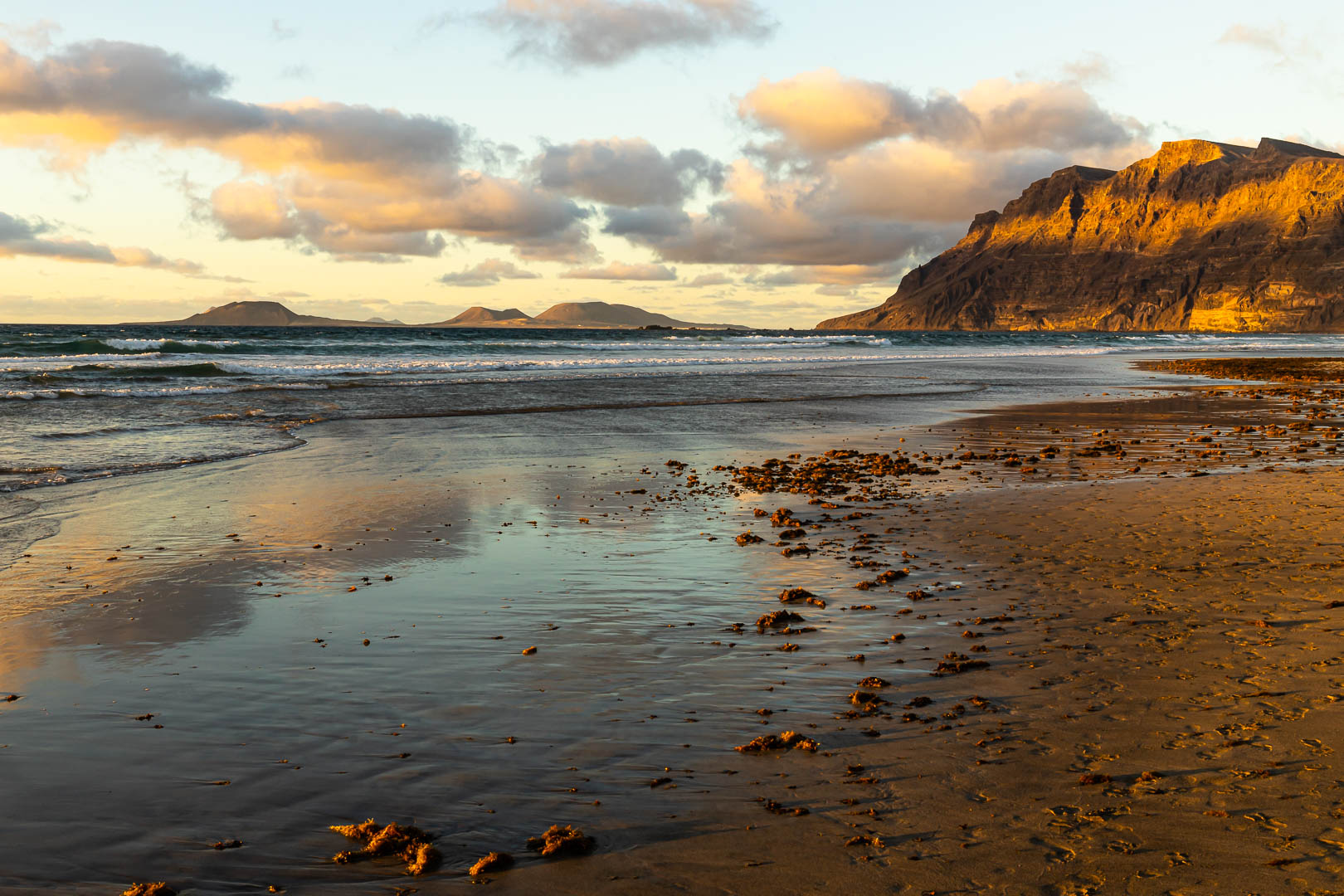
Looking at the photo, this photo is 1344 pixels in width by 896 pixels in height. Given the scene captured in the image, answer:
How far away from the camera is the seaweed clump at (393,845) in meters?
3.75

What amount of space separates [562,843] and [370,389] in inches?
1242

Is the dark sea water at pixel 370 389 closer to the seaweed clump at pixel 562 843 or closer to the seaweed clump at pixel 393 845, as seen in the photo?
the seaweed clump at pixel 393 845

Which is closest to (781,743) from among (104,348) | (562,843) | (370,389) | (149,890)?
(562,843)

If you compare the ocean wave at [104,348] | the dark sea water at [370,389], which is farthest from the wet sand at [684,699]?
the ocean wave at [104,348]

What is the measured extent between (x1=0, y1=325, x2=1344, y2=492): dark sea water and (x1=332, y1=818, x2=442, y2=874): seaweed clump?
11716 mm

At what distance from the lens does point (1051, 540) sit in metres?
9.55

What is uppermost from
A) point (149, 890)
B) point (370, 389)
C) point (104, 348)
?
point (104, 348)

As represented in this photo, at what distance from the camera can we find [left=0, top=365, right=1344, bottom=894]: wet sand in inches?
151

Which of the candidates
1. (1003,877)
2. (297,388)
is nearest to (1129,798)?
(1003,877)

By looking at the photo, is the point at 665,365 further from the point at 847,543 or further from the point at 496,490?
the point at 847,543

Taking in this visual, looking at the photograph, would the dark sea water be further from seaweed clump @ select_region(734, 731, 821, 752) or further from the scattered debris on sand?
seaweed clump @ select_region(734, 731, 821, 752)

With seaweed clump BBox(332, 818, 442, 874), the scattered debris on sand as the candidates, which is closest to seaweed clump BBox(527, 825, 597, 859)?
seaweed clump BBox(332, 818, 442, 874)

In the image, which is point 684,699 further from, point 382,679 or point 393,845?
point 393,845

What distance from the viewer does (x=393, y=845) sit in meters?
3.85
